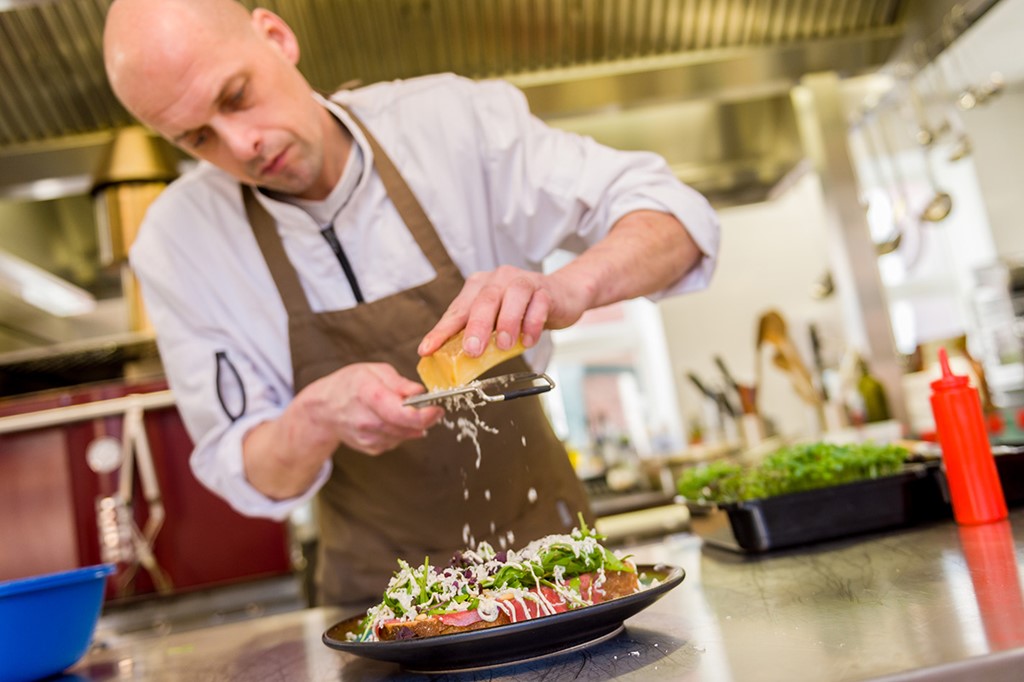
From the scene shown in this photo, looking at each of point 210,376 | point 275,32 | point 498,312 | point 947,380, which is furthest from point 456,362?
point 275,32

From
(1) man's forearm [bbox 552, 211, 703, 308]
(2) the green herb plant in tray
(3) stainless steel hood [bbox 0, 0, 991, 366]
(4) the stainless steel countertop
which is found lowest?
(4) the stainless steel countertop

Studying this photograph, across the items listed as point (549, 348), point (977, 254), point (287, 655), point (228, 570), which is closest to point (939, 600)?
point (287, 655)

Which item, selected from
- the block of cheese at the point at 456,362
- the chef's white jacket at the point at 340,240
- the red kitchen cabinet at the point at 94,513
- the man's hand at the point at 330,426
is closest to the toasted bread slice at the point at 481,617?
the block of cheese at the point at 456,362

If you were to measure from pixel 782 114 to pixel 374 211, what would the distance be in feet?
8.59

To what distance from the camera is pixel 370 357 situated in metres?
1.60

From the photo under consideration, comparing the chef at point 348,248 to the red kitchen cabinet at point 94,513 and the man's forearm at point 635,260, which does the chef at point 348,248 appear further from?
the red kitchen cabinet at point 94,513

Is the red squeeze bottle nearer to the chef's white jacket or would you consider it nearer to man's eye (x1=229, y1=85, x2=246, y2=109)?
the chef's white jacket

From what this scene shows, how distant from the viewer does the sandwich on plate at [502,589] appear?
2.84 ft

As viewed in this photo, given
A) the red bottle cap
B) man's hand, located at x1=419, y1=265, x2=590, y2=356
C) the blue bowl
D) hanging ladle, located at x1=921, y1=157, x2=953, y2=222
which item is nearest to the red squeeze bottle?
the red bottle cap

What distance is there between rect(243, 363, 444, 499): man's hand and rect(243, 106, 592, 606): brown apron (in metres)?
0.13

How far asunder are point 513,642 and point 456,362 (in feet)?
1.04

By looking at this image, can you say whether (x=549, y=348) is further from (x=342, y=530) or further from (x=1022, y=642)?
(x=1022, y=642)

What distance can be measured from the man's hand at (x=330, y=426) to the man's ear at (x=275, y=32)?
1.98 ft

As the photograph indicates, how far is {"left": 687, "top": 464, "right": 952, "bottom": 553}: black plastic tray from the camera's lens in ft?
4.08
